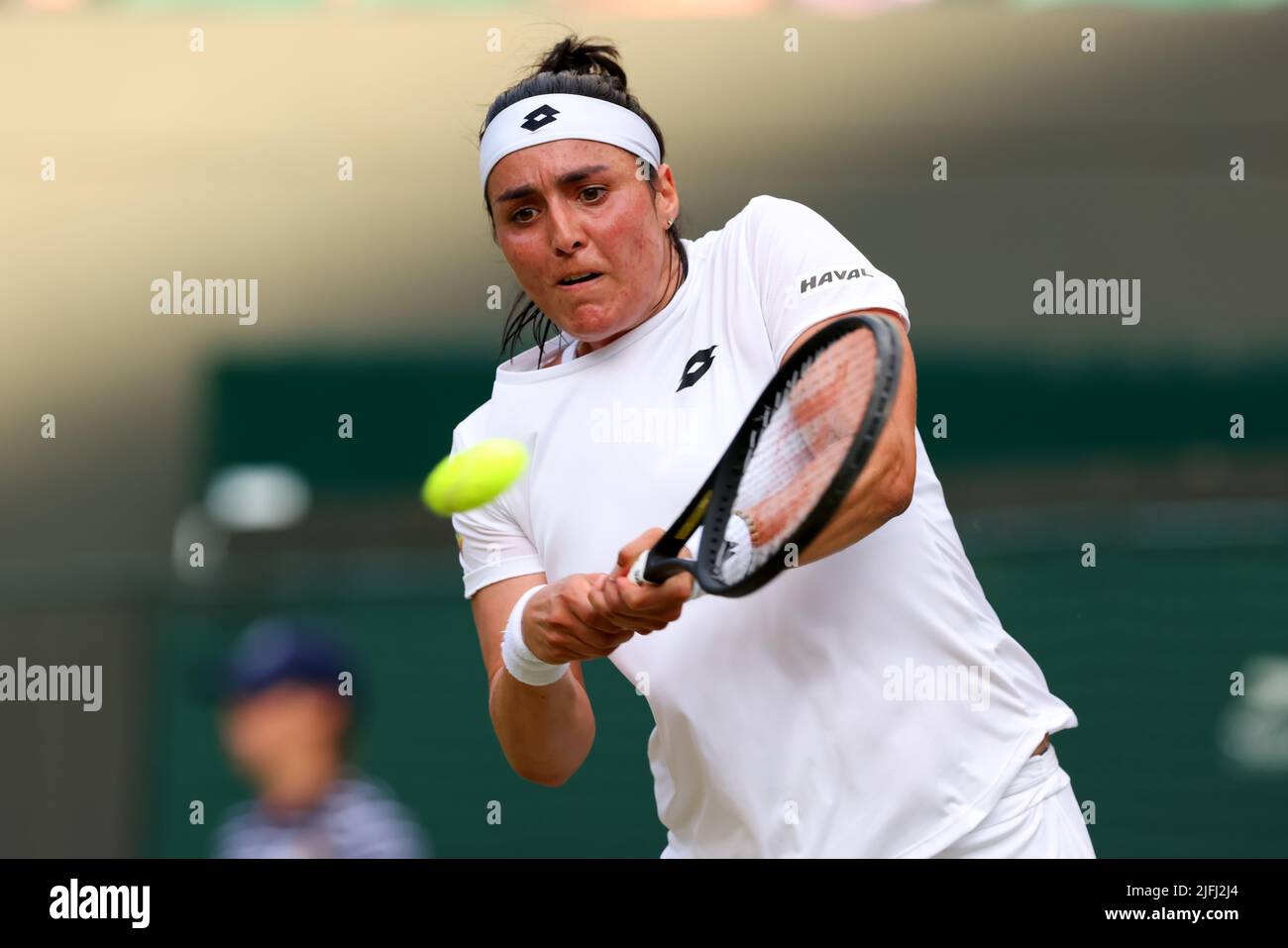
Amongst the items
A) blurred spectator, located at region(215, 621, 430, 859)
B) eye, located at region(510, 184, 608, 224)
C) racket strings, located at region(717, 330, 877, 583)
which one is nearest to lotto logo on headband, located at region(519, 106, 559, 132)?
eye, located at region(510, 184, 608, 224)

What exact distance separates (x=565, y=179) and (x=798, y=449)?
1.71 ft

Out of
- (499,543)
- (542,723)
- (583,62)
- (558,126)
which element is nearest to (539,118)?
(558,126)

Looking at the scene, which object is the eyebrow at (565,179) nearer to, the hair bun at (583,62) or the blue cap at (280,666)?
the hair bun at (583,62)

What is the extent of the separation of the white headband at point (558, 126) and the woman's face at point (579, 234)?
0.02 meters

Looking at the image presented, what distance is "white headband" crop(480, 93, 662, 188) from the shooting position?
2393mm

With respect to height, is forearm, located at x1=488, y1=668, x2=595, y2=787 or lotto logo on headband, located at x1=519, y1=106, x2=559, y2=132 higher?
lotto logo on headband, located at x1=519, y1=106, x2=559, y2=132

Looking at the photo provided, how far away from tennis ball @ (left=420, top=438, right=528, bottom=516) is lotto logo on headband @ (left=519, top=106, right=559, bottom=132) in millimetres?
437

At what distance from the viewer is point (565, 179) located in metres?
2.35

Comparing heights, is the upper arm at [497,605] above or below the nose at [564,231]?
below

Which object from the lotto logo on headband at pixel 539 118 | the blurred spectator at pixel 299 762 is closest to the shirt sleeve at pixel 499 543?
the lotto logo on headband at pixel 539 118

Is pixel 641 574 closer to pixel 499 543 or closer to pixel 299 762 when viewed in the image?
pixel 499 543

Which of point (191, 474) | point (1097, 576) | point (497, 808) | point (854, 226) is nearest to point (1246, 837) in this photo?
point (1097, 576)

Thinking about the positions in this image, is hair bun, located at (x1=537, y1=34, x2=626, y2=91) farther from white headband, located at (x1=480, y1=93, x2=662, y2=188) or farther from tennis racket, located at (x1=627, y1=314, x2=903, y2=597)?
tennis racket, located at (x1=627, y1=314, x2=903, y2=597)

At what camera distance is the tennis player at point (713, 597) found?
2238mm
